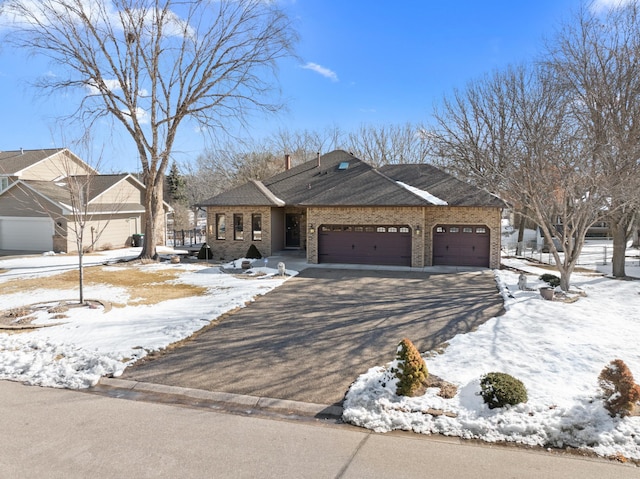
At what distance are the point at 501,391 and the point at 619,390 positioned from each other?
56.9 inches

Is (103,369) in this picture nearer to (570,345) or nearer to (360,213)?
(570,345)

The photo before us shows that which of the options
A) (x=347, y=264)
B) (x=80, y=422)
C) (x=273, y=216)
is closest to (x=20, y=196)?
(x=273, y=216)

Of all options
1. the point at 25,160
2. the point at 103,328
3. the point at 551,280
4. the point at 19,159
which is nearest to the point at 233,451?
the point at 103,328

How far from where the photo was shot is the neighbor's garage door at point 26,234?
86.8ft

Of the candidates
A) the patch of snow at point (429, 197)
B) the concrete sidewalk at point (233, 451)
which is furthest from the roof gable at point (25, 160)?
the concrete sidewalk at point (233, 451)

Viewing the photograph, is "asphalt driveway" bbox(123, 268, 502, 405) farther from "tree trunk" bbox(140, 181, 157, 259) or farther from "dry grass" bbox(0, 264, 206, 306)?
"tree trunk" bbox(140, 181, 157, 259)

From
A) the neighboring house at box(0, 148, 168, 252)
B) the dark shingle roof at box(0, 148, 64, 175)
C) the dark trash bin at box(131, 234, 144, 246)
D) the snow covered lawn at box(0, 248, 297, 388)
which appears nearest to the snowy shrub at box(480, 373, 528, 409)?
the snow covered lawn at box(0, 248, 297, 388)

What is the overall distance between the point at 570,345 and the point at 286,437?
6.45 meters

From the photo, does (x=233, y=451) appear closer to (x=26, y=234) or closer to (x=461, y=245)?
(x=461, y=245)

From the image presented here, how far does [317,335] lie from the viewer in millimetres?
9477

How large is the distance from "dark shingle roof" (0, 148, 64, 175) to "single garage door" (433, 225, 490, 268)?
2628 cm

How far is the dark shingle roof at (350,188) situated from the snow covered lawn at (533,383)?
886 centimetres

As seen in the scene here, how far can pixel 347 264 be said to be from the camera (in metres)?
20.1

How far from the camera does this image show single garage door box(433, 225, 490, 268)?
19422mm
